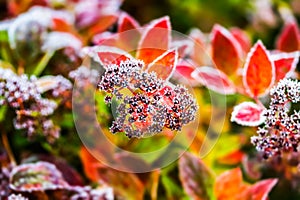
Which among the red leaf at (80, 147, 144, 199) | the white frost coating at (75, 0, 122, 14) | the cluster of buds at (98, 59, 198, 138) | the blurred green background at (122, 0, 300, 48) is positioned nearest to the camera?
the cluster of buds at (98, 59, 198, 138)

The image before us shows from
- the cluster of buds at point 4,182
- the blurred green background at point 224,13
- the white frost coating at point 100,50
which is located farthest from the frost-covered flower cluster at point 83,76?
the blurred green background at point 224,13

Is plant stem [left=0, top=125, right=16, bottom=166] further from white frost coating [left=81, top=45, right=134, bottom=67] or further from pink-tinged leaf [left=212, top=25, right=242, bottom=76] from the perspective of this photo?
pink-tinged leaf [left=212, top=25, right=242, bottom=76]

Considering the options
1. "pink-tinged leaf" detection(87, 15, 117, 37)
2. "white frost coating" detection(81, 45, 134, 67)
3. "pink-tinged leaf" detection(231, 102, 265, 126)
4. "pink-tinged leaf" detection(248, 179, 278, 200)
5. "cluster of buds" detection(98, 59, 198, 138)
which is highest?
"pink-tinged leaf" detection(87, 15, 117, 37)

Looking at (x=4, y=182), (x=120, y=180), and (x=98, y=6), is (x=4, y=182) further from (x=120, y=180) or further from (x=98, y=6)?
(x=98, y=6)

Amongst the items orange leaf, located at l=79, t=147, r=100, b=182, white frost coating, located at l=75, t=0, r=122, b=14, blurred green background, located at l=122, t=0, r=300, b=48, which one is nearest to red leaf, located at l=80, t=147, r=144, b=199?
orange leaf, located at l=79, t=147, r=100, b=182

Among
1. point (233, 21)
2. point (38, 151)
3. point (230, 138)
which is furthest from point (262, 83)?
point (233, 21)

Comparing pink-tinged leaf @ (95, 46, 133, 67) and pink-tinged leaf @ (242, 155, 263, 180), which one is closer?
pink-tinged leaf @ (95, 46, 133, 67)

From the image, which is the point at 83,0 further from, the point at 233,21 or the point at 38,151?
the point at 233,21

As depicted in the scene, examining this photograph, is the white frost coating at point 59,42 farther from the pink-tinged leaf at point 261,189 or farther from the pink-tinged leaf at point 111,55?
the pink-tinged leaf at point 261,189

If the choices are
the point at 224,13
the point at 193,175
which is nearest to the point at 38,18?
the point at 193,175
